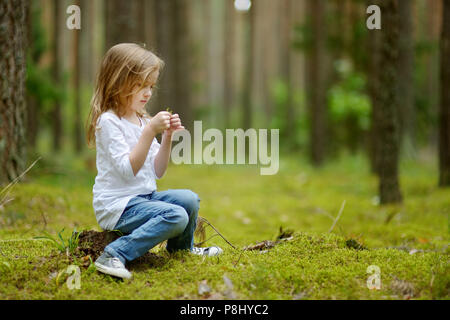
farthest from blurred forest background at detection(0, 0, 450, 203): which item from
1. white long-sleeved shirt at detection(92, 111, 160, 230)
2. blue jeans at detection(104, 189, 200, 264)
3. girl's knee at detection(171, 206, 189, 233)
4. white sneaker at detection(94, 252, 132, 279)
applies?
white sneaker at detection(94, 252, 132, 279)

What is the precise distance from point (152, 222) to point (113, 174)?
421mm

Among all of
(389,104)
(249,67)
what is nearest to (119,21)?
(389,104)

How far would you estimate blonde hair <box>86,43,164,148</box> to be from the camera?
2.95 m

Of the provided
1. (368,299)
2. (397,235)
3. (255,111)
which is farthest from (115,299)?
(255,111)

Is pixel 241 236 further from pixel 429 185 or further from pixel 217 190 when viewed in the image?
pixel 429 185

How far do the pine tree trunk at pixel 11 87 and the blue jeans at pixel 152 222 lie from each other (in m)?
2.33

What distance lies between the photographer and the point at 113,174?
2887 millimetres

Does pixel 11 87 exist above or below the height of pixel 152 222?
above

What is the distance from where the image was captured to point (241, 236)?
4730mm

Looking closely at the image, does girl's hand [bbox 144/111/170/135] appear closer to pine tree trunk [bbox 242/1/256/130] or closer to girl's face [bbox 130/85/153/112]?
girl's face [bbox 130/85/153/112]

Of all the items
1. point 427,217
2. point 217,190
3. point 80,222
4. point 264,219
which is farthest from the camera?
point 217,190

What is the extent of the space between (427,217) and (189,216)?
12.7ft

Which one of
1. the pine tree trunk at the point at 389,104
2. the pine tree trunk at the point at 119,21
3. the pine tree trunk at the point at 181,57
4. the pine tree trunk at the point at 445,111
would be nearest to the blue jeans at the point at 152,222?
the pine tree trunk at the point at 389,104

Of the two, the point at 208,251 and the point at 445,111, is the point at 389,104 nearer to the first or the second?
the point at 445,111
